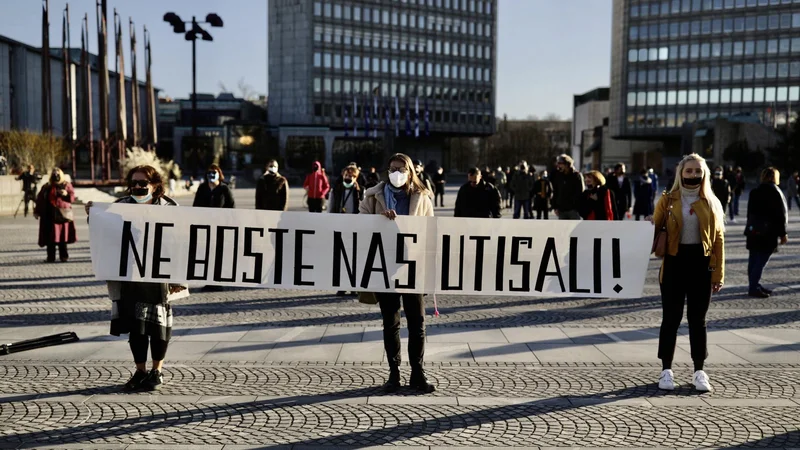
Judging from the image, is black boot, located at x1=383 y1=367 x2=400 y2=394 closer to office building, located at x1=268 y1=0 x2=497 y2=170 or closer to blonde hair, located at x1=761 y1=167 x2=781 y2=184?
blonde hair, located at x1=761 y1=167 x2=781 y2=184

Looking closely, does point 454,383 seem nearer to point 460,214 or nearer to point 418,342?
point 418,342

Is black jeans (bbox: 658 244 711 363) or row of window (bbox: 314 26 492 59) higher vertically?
row of window (bbox: 314 26 492 59)

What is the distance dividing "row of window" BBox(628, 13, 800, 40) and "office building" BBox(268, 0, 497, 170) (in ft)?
69.2

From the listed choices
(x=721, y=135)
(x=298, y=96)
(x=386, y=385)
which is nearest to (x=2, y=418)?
(x=386, y=385)

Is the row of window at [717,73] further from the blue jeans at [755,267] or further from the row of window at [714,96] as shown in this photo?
the blue jeans at [755,267]

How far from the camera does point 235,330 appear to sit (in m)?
9.27

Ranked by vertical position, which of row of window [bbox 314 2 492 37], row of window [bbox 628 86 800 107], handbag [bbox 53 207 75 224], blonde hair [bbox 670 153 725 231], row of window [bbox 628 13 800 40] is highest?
row of window [bbox 314 2 492 37]

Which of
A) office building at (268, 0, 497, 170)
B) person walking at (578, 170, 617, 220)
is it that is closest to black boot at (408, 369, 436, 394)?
person walking at (578, 170, 617, 220)

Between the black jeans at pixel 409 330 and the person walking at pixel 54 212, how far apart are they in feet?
33.1

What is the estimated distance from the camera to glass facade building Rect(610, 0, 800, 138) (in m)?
106

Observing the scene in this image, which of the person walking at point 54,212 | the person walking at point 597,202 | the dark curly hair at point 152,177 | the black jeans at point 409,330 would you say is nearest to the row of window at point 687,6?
the person walking at point 597,202

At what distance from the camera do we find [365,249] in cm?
725

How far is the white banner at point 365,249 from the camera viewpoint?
23.7ft

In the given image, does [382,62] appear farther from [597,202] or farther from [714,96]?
[597,202]
